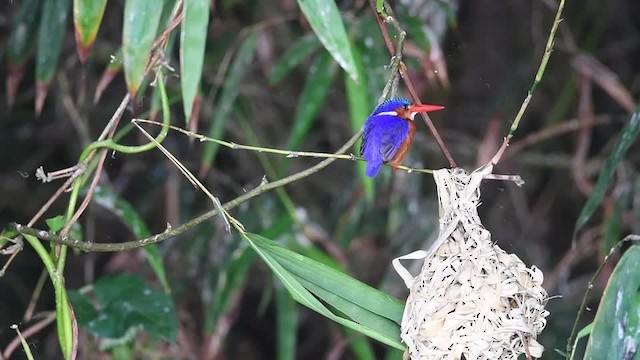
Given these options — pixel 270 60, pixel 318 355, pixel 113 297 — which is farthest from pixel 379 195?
pixel 113 297

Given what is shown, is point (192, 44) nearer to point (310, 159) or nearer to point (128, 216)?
point (128, 216)

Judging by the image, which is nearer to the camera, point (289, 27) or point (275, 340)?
point (289, 27)

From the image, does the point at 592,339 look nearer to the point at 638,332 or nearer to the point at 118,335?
the point at 638,332

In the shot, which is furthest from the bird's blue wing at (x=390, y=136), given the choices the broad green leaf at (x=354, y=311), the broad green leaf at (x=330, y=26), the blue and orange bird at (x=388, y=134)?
the broad green leaf at (x=354, y=311)

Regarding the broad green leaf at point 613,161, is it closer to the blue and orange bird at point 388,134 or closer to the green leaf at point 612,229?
the blue and orange bird at point 388,134

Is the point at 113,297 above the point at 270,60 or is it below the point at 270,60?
below

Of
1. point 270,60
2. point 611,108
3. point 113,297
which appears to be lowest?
point 113,297

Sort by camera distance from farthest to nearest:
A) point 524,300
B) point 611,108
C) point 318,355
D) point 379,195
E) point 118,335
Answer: point 318,355 → point 611,108 → point 379,195 → point 118,335 → point 524,300

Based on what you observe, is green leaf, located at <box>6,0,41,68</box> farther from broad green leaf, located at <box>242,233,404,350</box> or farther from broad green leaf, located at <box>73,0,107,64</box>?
broad green leaf, located at <box>242,233,404,350</box>
